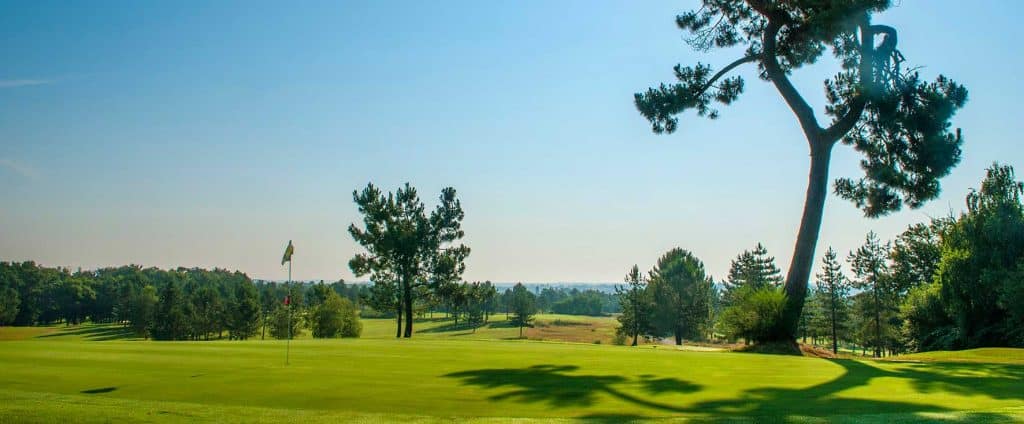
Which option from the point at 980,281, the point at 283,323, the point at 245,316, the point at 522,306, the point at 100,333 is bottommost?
the point at 100,333

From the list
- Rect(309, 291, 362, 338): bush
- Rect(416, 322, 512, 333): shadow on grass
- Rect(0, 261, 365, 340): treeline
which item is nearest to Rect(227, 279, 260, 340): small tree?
Rect(0, 261, 365, 340): treeline

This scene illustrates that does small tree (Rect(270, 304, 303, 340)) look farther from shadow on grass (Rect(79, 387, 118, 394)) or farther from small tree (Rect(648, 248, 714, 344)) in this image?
shadow on grass (Rect(79, 387, 118, 394))

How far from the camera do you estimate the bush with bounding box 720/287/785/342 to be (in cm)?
2105

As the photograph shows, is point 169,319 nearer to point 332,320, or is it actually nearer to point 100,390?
point 332,320

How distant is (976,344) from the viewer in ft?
101

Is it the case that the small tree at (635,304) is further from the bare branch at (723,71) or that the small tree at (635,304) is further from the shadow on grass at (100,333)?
the shadow on grass at (100,333)

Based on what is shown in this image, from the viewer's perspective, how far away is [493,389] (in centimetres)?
1004

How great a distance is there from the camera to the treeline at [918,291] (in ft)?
86.5

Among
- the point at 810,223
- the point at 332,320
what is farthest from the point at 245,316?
the point at 810,223

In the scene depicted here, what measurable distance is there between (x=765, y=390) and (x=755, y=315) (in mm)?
12161

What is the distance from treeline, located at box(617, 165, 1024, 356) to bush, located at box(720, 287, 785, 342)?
3 cm

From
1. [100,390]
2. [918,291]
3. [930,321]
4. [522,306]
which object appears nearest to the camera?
[100,390]

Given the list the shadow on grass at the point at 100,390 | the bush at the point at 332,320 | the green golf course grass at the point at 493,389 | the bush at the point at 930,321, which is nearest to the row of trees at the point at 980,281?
the bush at the point at 930,321

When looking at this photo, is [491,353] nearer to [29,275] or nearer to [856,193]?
[856,193]
